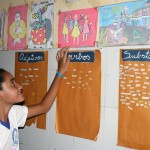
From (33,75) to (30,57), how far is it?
0.15m

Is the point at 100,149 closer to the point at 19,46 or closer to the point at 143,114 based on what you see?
the point at 143,114

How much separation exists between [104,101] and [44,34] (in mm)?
712

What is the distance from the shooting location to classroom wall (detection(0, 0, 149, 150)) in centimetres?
148

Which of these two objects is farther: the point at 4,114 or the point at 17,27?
the point at 17,27

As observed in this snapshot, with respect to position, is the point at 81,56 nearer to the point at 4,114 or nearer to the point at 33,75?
the point at 33,75

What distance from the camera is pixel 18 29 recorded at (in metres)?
2.01

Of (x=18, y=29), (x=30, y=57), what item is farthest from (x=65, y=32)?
(x=18, y=29)

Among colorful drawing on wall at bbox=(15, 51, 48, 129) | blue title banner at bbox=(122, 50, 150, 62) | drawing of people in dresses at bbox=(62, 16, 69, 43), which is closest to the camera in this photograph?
blue title banner at bbox=(122, 50, 150, 62)

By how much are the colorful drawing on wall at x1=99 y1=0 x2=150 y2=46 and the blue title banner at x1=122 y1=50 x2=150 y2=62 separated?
5 centimetres

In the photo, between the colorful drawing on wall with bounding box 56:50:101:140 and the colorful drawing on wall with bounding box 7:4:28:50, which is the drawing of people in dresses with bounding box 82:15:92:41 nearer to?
the colorful drawing on wall with bounding box 56:50:101:140

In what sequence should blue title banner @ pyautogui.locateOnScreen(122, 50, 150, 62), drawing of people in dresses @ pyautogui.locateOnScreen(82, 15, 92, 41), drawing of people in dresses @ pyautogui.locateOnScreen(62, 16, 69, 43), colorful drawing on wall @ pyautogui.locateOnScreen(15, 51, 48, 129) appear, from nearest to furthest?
blue title banner @ pyautogui.locateOnScreen(122, 50, 150, 62) < drawing of people in dresses @ pyautogui.locateOnScreen(82, 15, 92, 41) < drawing of people in dresses @ pyautogui.locateOnScreen(62, 16, 69, 43) < colorful drawing on wall @ pyautogui.locateOnScreen(15, 51, 48, 129)

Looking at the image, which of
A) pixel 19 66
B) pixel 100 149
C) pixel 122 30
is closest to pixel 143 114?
pixel 100 149

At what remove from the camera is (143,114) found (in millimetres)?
1364

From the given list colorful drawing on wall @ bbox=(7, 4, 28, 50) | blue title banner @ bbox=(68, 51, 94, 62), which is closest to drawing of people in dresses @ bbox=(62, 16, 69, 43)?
blue title banner @ bbox=(68, 51, 94, 62)
